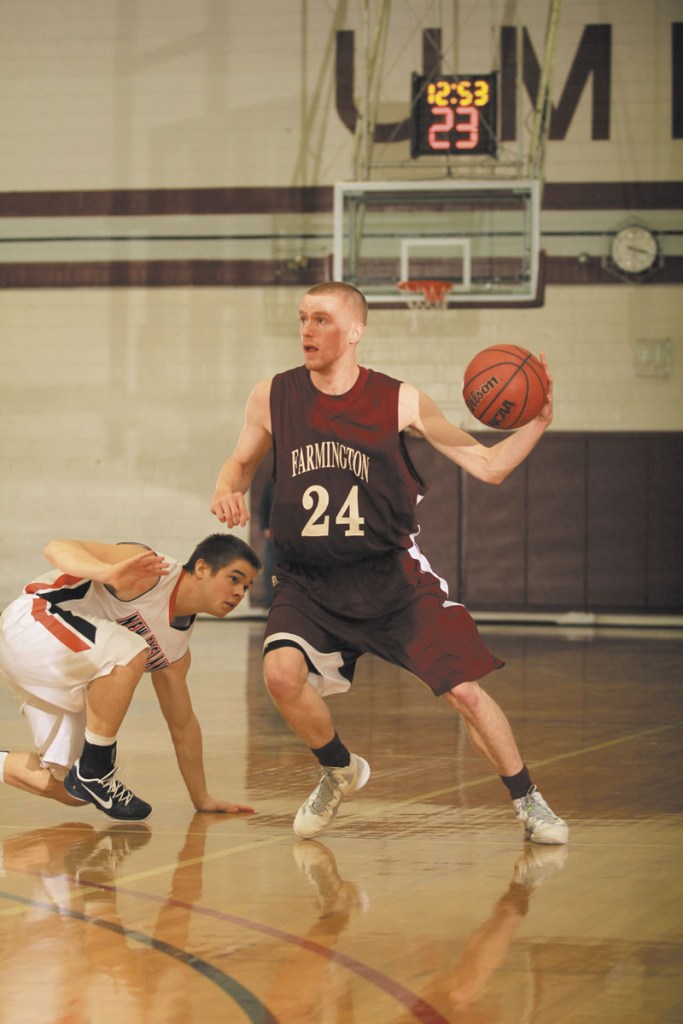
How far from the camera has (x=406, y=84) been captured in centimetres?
1565

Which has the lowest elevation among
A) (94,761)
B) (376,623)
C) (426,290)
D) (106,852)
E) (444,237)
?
(106,852)

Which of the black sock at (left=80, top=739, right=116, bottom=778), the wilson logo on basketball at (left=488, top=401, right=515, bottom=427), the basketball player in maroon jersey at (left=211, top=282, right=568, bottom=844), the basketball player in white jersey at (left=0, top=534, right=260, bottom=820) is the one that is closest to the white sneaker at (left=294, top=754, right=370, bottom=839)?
the basketball player in maroon jersey at (left=211, top=282, right=568, bottom=844)

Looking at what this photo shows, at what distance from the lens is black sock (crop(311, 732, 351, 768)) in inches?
196

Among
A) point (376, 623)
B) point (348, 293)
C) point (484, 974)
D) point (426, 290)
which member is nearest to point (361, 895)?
point (484, 974)

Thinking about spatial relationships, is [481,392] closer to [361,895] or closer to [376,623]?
[376,623]

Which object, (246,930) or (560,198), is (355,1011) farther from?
(560,198)

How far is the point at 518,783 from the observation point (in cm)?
484

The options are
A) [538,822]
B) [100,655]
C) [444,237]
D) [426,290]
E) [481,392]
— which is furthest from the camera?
[444,237]

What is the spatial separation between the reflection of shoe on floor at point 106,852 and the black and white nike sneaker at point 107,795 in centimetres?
5

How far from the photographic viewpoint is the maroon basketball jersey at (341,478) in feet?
16.0

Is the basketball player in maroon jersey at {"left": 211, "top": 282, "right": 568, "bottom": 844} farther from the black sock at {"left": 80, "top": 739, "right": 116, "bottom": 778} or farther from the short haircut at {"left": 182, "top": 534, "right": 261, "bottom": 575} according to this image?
the black sock at {"left": 80, "top": 739, "right": 116, "bottom": 778}

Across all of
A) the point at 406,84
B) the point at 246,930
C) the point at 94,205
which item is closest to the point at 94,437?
the point at 94,205

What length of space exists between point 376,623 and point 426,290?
9.37 meters

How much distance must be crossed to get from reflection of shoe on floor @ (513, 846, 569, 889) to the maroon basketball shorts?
1.96ft
